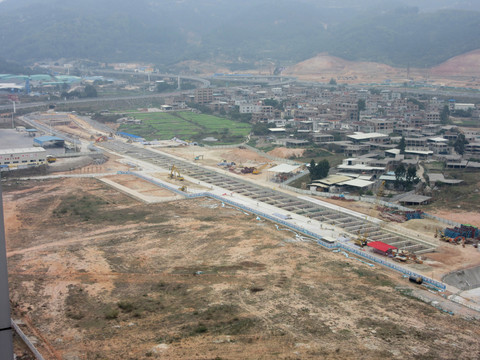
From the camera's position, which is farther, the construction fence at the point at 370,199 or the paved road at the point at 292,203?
the construction fence at the point at 370,199

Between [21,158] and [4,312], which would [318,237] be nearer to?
[4,312]

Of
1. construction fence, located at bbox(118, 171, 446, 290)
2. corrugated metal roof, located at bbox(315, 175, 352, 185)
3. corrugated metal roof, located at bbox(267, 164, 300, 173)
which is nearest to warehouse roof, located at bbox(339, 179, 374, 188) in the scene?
corrugated metal roof, located at bbox(315, 175, 352, 185)

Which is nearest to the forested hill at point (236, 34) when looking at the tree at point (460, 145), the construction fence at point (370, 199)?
the tree at point (460, 145)

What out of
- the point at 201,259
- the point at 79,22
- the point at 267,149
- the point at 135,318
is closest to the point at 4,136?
the point at 267,149

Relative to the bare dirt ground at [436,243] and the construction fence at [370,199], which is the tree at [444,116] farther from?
the bare dirt ground at [436,243]

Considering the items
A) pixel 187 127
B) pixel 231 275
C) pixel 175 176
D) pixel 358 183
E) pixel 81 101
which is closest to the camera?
pixel 231 275

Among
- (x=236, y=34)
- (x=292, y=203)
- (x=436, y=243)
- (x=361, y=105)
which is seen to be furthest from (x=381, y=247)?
(x=236, y=34)
